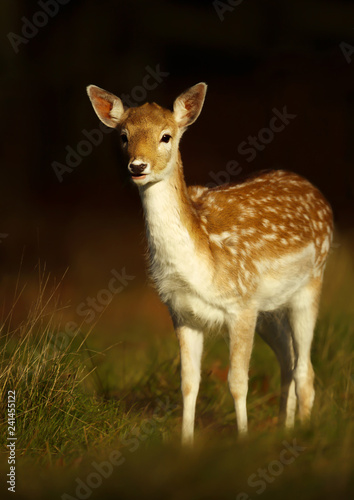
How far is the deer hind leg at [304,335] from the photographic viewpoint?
16.5 ft

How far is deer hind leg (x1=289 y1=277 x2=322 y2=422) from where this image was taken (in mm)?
5031

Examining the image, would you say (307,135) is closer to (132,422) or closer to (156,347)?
(156,347)

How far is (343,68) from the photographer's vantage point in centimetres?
876

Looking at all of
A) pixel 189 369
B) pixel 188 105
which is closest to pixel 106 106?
pixel 188 105

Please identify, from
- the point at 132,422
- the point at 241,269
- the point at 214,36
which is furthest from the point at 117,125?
the point at 214,36

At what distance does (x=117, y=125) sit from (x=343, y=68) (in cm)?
494

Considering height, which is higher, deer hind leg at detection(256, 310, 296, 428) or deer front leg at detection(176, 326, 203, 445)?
deer front leg at detection(176, 326, 203, 445)
